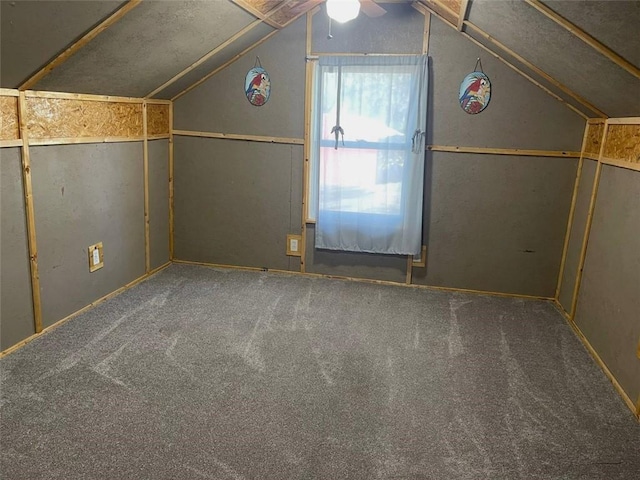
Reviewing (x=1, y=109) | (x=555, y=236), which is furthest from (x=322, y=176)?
(x=1, y=109)

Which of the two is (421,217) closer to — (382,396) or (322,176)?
(322,176)

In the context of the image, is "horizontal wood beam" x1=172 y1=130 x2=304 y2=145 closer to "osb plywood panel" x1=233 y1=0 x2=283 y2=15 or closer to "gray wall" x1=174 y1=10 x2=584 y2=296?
"gray wall" x1=174 y1=10 x2=584 y2=296

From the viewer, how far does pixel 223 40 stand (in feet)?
12.2

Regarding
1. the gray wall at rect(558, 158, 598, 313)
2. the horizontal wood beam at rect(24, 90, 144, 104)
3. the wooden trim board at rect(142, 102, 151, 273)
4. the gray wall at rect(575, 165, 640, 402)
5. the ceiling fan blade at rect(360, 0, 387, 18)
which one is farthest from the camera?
the wooden trim board at rect(142, 102, 151, 273)

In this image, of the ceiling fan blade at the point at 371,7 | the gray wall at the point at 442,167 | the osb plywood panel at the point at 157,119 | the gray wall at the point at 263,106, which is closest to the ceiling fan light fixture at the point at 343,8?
the ceiling fan blade at the point at 371,7

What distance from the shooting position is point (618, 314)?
114 inches

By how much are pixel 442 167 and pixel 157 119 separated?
2560mm

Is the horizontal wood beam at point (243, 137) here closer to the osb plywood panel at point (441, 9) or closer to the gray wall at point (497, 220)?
Result: the gray wall at point (497, 220)

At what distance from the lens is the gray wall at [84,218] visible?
3.15m

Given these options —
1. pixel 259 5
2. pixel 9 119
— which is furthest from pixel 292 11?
Result: pixel 9 119

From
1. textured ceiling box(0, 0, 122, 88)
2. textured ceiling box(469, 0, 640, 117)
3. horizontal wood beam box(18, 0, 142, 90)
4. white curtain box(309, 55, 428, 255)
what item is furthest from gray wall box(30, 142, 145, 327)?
textured ceiling box(469, 0, 640, 117)

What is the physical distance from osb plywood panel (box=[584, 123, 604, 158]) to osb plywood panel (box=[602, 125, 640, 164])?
175mm

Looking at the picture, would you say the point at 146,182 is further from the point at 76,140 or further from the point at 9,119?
the point at 9,119

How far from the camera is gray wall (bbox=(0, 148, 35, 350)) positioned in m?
2.81
